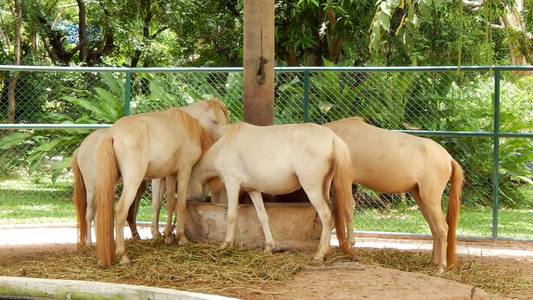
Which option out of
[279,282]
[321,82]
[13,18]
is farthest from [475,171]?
[13,18]

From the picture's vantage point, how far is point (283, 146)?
23.6 feet

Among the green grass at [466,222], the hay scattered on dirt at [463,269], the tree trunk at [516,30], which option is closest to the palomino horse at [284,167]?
the hay scattered on dirt at [463,269]

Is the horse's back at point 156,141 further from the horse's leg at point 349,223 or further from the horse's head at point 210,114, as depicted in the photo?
the horse's leg at point 349,223

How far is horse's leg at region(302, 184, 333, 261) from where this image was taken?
707cm

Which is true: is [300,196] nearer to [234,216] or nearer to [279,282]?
[234,216]

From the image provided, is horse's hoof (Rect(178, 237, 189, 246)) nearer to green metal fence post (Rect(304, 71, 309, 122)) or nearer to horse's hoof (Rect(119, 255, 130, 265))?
horse's hoof (Rect(119, 255, 130, 265))

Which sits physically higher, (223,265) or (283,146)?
(283,146)

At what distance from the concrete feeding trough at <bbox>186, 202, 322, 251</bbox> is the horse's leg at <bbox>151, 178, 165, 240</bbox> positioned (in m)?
0.55

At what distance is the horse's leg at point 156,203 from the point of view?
793 cm

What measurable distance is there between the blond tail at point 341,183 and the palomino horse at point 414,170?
634mm

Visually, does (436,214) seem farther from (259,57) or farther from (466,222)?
(466,222)

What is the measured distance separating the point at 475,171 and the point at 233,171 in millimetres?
6071

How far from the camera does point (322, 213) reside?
712 centimetres

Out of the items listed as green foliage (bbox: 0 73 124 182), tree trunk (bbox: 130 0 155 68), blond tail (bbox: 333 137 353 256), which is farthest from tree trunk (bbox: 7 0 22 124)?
blond tail (bbox: 333 137 353 256)
